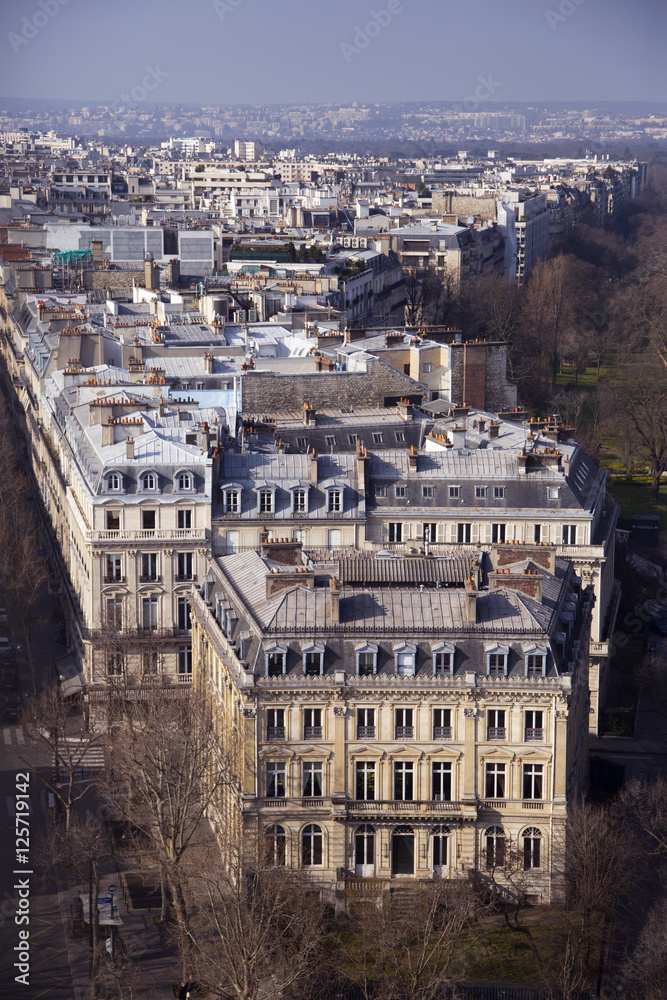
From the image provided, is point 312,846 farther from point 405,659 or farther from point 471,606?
point 471,606

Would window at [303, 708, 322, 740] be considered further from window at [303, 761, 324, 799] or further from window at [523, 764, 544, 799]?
window at [523, 764, 544, 799]

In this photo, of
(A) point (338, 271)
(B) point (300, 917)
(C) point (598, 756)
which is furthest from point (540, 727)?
(A) point (338, 271)

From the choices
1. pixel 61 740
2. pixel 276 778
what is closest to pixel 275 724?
pixel 276 778

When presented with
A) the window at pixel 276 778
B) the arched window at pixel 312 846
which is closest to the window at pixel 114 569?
the window at pixel 276 778

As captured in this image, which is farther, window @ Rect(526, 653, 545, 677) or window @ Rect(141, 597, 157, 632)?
window @ Rect(141, 597, 157, 632)

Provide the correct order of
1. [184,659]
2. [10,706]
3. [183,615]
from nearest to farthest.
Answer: [183,615], [184,659], [10,706]

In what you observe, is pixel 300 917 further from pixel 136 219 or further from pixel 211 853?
pixel 136 219

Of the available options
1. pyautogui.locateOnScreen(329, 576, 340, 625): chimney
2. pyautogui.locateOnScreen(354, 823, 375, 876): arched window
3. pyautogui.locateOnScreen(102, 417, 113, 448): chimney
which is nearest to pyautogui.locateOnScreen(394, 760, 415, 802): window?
pyautogui.locateOnScreen(354, 823, 375, 876): arched window
